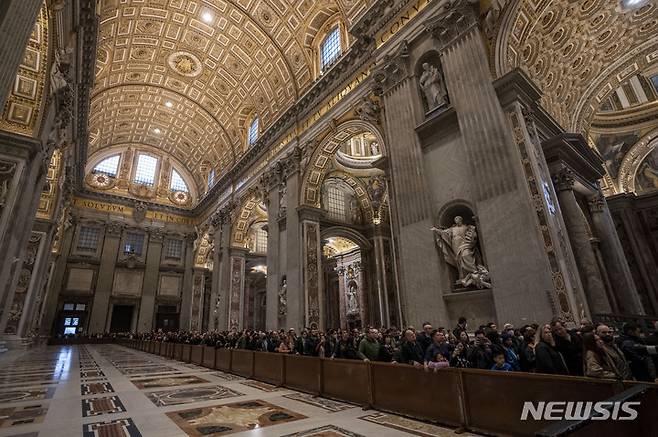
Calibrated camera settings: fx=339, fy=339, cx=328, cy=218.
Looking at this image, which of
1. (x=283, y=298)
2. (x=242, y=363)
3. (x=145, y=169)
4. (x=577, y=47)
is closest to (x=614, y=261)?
(x=577, y=47)

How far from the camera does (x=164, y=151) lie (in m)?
24.4

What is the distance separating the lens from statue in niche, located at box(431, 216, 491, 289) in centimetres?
629

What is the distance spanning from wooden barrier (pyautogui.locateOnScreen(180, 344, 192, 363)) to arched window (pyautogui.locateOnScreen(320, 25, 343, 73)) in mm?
10153

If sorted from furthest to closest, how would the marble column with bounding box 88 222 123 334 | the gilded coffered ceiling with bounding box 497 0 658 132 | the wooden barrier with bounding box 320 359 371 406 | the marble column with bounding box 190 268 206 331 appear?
the marble column with bounding box 190 268 206 331
the marble column with bounding box 88 222 123 334
the gilded coffered ceiling with bounding box 497 0 658 132
the wooden barrier with bounding box 320 359 371 406

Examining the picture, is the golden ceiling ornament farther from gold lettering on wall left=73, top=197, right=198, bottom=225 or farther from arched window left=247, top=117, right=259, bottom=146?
gold lettering on wall left=73, top=197, right=198, bottom=225

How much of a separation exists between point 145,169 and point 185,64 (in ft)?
32.6

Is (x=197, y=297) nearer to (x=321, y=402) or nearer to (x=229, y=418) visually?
(x=321, y=402)

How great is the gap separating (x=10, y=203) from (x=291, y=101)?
10342mm

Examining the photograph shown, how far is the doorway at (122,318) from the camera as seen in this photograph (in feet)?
70.8

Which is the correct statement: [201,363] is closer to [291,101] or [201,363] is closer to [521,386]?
[521,386]

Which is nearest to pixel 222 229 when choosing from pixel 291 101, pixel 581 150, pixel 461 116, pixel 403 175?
pixel 291 101

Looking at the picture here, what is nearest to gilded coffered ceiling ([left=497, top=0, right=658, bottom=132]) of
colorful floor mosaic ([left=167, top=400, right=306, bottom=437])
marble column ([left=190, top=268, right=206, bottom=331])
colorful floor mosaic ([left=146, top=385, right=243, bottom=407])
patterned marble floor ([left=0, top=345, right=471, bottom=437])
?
patterned marble floor ([left=0, top=345, right=471, bottom=437])

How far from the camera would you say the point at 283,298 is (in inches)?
492

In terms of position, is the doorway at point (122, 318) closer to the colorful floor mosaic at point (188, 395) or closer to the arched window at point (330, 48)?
the arched window at point (330, 48)
